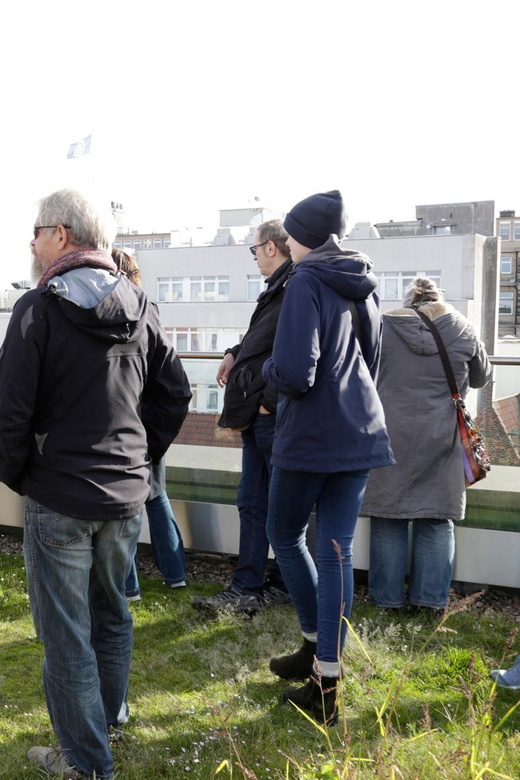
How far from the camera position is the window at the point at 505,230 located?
142 meters

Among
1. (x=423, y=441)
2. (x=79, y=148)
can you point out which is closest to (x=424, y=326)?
(x=423, y=441)

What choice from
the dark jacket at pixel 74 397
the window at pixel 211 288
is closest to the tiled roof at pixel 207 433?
the dark jacket at pixel 74 397

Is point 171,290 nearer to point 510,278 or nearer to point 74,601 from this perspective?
point 510,278

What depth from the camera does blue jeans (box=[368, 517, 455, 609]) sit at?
14.7 feet

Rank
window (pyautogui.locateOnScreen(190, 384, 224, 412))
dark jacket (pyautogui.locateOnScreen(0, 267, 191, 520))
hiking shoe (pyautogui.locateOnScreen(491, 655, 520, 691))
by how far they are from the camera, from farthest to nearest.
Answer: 1. window (pyautogui.locateOnScreen(190, 384, 224, 412))
2. hiking shoe (pyautogui.locateOnScreen(491, 655, 520, 691))
3. dark jacket (pyautogui.locateOnScreen(0, 267, 191, 520))

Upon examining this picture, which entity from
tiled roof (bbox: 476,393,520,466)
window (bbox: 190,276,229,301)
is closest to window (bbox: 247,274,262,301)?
window (bbox: 190,276,229,301)

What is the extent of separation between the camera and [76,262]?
2.61 m

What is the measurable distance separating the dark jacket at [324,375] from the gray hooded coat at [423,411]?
1194mm

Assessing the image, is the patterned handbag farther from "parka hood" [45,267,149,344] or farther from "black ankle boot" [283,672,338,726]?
"parka hood" [45,267,149,344]

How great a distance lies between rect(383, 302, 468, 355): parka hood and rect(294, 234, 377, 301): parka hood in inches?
45.2

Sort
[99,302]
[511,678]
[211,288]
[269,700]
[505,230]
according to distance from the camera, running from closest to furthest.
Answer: [99,302], [269,700], [511,678], [211,288], [505,230]

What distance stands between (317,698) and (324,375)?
4.14 ft

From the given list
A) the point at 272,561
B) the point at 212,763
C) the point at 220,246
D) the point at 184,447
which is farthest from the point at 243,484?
the point at 220,246

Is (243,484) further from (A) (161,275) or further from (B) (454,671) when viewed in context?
(A) (161,275)
